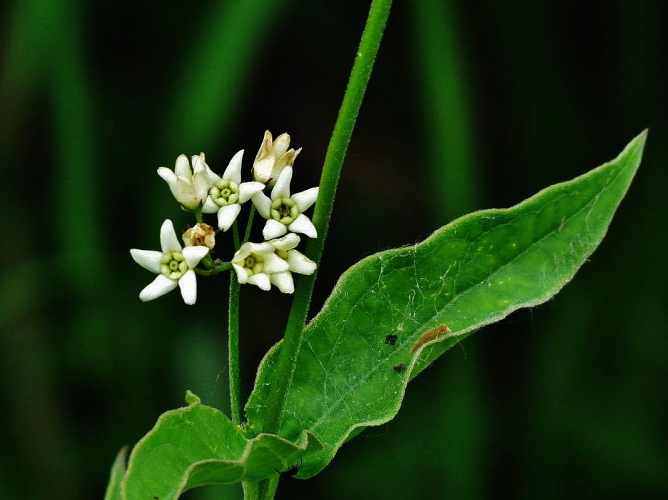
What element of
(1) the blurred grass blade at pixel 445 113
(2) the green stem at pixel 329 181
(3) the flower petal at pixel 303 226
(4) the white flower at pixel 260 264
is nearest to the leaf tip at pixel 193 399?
(2) the green stem at pixel 329 181

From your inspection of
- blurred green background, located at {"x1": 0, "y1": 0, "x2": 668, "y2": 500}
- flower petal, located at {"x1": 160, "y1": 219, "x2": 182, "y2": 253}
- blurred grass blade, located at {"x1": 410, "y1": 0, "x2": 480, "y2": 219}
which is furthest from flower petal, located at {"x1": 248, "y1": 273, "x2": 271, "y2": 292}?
blurred grass blade, located at {"x1": 410, "y1": 0, "x2": 480, "y2": 219}

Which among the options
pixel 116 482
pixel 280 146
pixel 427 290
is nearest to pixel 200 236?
pixel 280 146

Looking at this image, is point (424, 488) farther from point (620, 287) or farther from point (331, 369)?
point (331, 369)

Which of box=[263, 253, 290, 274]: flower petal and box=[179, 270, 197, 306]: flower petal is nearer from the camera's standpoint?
box=[263, 253, 290, 274]: flower petal

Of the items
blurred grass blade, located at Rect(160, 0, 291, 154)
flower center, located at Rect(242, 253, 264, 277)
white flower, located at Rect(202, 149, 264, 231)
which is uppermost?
blurred grass blade, located at Rect(160, 0, 291, 154)

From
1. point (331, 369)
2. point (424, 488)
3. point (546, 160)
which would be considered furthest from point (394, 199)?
point (331, 369)

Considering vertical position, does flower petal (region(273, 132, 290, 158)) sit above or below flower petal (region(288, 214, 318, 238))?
above

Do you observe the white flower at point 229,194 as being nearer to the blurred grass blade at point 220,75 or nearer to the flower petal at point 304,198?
the flower petal at point 304,198

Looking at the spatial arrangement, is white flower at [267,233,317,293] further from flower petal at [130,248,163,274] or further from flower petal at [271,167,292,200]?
flower petal at [130,248,163,274]
